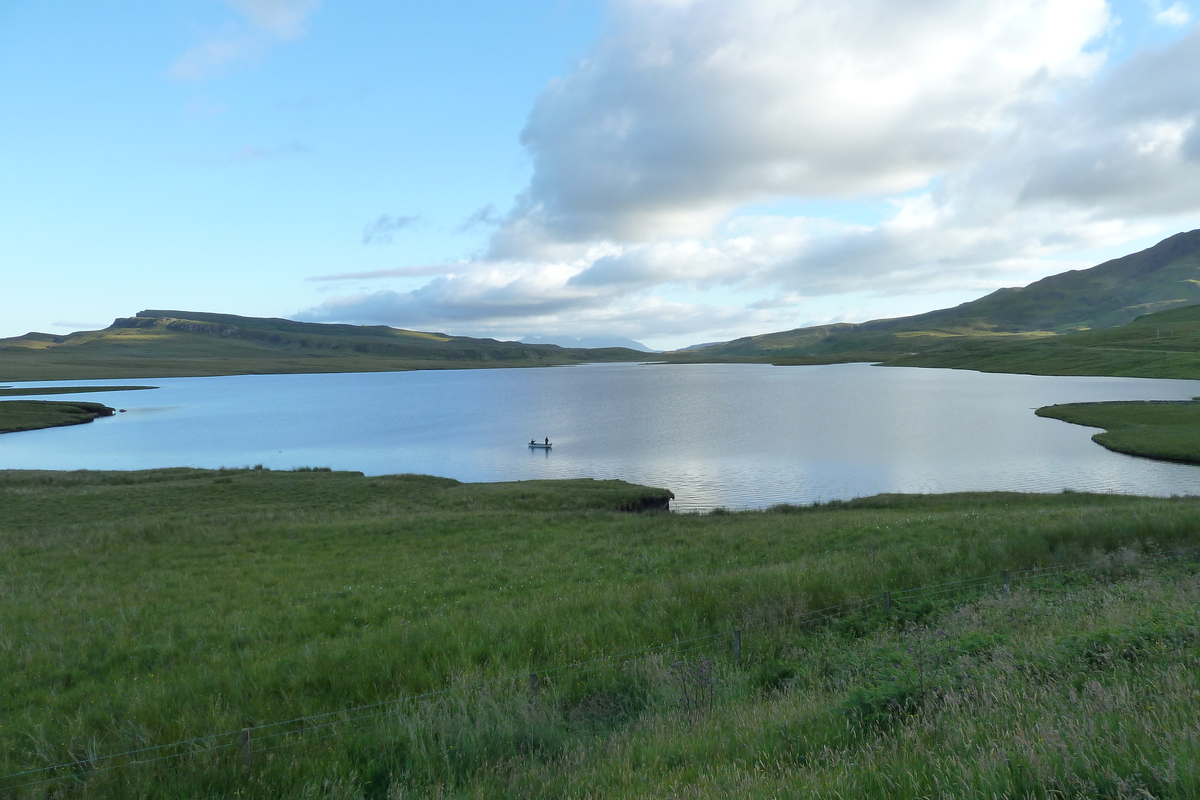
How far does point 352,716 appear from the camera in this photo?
1027 centimetres

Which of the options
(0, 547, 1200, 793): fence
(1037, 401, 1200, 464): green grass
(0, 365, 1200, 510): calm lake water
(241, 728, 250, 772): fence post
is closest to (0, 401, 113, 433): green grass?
(0, 365, 1200, 510): calm lake water

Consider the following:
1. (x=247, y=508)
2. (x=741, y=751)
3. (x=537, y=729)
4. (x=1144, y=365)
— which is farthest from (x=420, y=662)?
(x=1144, y=365)

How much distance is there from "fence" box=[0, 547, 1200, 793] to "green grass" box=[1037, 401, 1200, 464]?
57.3 meters

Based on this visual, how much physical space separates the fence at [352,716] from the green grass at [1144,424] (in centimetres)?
5733

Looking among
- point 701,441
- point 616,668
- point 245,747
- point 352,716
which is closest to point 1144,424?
point 701,441

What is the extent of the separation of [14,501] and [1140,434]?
9641 cm

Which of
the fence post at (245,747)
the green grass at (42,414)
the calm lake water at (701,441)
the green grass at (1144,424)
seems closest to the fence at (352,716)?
the fence post at (245,747)

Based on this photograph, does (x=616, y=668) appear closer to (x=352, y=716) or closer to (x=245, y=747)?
(x=352, y=716)

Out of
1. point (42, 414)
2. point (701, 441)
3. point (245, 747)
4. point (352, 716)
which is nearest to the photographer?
point (245, 747)

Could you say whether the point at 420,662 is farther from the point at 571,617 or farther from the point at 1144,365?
the point at 1144,365

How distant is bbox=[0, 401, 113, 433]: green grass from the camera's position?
101312 mm

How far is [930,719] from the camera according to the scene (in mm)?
7645

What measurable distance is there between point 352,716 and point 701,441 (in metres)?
69.1

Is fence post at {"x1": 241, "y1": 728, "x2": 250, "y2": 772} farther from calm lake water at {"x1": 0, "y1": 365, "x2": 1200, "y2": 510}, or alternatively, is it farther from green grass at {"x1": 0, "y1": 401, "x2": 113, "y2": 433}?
green grass at {"x1": 0, "y1": 401, "x2": 113, "y2": 433}
